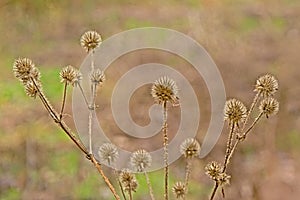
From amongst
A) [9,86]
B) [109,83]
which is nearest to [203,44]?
[109,83]

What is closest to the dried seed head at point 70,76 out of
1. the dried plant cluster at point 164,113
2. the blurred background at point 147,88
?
the dried plant cluster at point 164,113

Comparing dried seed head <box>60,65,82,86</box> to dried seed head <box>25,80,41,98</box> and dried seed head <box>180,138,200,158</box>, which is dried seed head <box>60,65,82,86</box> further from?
dried seed head <box>180,138,200,158</box>

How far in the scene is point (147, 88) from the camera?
4629 millimetres

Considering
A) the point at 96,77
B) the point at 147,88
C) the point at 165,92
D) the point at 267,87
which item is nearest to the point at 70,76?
the point at 96,77

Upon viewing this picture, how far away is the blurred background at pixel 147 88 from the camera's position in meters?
3.51

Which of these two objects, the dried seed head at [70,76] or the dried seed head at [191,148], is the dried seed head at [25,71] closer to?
the dried seed head at [70,76]

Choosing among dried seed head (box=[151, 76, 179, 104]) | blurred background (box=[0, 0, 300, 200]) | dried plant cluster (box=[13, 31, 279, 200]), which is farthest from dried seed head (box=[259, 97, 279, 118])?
blurred background (box=[0, 0, 300, 200])

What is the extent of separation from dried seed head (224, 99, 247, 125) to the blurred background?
148cm

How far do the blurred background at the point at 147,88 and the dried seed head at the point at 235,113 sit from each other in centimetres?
148

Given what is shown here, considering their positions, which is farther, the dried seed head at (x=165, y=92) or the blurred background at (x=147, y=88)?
the blurred background at (x=147, y=88)

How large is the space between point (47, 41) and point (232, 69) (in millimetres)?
1657

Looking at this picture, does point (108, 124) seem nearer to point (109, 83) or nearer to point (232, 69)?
point (109, 83)

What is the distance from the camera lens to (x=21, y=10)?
398cm

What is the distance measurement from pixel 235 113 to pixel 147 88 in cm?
385
